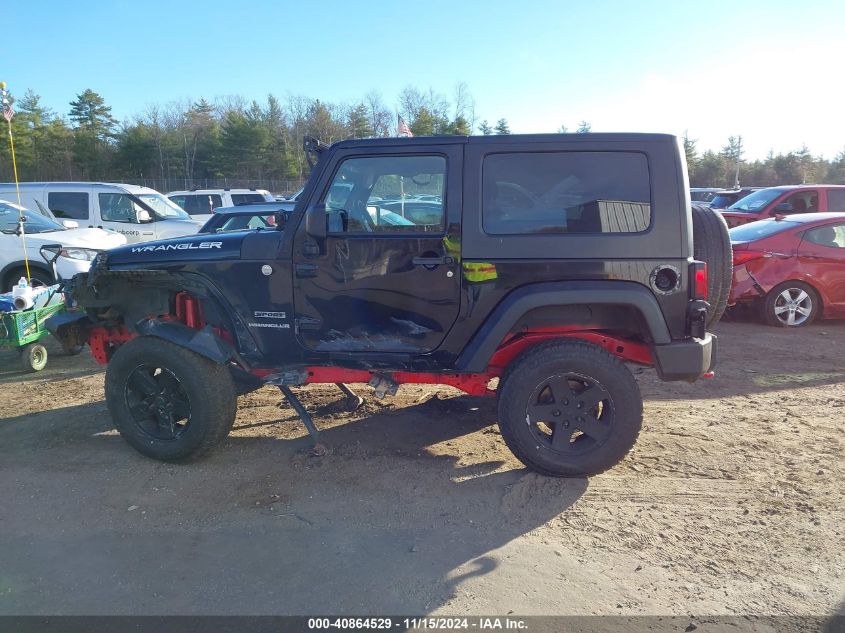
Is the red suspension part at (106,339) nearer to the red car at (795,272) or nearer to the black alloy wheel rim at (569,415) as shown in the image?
the black alloy wheel rim at (569,415)

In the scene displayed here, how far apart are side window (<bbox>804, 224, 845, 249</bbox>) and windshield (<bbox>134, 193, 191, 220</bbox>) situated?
37.3 feet

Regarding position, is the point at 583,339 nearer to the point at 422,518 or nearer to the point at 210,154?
the point at 422,518

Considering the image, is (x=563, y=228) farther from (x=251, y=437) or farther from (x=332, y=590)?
(x=251, y=437)

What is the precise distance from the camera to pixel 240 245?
4227 millimetres

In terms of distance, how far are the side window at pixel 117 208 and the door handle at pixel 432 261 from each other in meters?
10.3

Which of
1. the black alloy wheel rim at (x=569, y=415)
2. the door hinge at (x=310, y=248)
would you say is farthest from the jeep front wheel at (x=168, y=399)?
the black alloy wheel rim at (x=569, y=415)

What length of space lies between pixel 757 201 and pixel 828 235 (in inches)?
172

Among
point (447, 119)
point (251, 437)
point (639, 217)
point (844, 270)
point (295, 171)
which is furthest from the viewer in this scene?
point (295, 171)

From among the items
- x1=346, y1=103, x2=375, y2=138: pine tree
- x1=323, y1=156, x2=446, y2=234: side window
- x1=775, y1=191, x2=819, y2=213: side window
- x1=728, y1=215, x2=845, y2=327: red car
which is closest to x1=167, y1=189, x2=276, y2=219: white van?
x1=775, y1=191, x2=819, y2=213: side window

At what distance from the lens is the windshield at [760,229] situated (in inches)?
323

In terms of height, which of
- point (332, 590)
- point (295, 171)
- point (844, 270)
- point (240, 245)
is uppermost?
point (295, 171)

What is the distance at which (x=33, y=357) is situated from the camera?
680cm

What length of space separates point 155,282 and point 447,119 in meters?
28.6

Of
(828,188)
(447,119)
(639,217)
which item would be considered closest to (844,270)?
(828,188)
